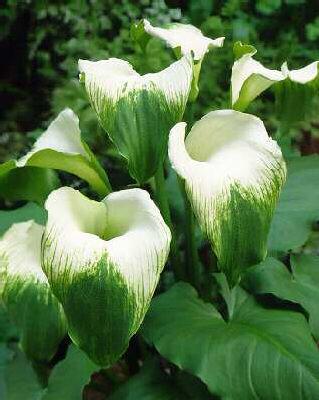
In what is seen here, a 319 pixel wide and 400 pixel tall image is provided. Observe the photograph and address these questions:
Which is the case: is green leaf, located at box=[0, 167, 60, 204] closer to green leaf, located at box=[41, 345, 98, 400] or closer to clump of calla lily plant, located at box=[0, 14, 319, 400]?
clump of calla lily plant, located at box=[0, 14, 319, 400]

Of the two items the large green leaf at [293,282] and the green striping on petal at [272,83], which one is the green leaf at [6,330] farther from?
the green striping on petal at [272,83]

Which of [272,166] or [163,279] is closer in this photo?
[272,166]

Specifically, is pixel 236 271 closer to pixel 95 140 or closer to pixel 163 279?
pixel 163 279

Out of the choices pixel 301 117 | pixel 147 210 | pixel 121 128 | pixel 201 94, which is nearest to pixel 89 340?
pixel 147 210

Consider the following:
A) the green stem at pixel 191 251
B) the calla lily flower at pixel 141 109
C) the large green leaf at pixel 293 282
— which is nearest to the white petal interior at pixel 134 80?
the calla lily flower at pixel 141 109

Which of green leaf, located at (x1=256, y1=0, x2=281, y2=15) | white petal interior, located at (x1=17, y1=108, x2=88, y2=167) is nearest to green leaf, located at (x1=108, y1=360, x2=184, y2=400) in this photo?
white petal interior, located at (x1=17, y1=108, x2=88, y2=167)
